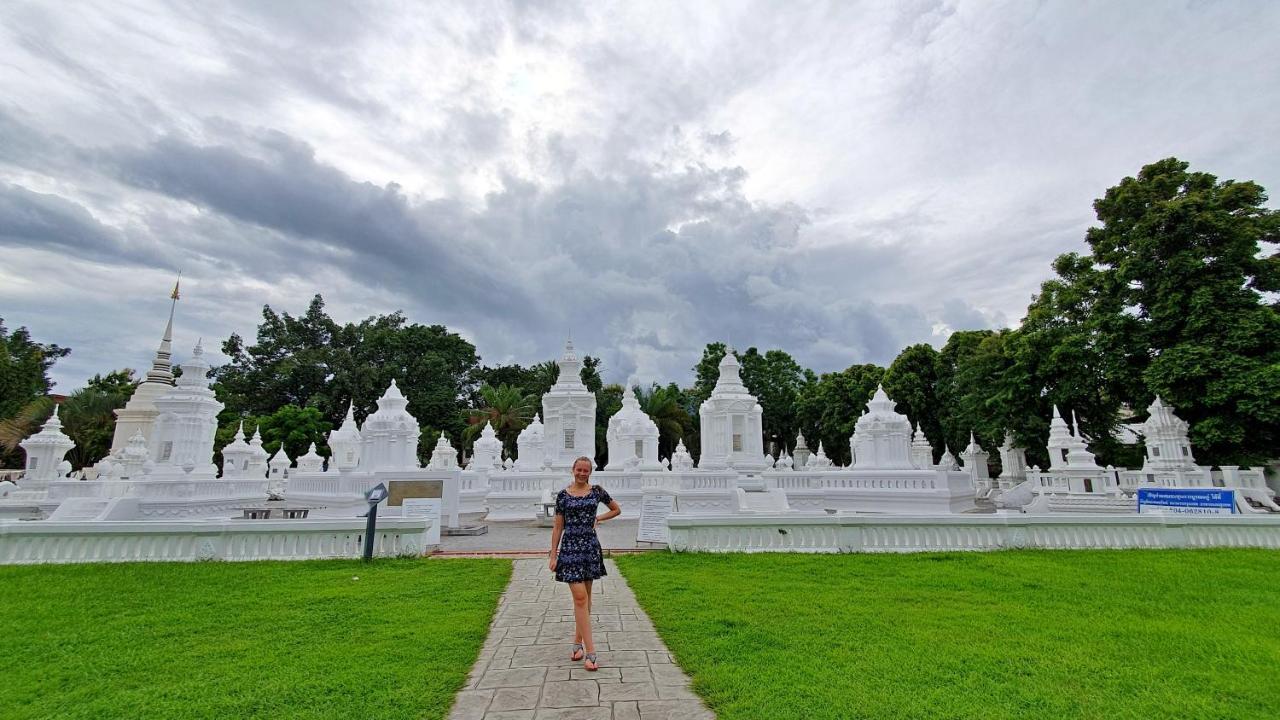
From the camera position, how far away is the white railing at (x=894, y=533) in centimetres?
1048

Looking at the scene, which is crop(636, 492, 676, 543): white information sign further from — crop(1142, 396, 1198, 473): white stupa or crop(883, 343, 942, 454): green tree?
crop(883, 343, 942, 454): green tree

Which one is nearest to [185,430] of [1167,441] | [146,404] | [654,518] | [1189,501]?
[146,404]

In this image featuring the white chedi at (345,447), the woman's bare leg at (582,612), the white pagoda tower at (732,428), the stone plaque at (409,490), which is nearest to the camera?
the woman's bare leg at (582,612)

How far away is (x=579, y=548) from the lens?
17.1 feet

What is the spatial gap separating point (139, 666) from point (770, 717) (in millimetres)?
5098

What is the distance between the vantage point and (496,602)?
23.7 feet

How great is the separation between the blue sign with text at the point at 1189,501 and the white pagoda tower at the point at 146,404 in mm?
35160

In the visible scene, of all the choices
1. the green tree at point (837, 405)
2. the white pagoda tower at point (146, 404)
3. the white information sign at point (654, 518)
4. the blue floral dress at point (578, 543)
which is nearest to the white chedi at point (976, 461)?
the green tree at point (837, 405)

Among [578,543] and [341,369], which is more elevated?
[341,369]

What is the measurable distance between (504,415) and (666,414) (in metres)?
11.8

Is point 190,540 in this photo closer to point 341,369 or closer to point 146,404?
point 146,404

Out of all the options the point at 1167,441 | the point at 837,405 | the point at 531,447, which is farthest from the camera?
the point at 837,405

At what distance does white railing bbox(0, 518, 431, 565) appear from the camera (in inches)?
375

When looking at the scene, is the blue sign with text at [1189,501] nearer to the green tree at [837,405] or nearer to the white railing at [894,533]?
the white railing at [894,533]
